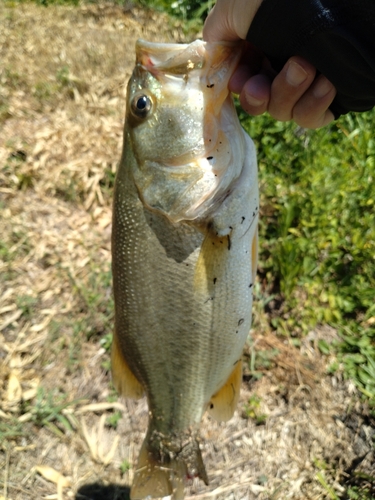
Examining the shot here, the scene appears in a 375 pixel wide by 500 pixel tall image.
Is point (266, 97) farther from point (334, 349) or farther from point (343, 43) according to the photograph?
point (334, 349)

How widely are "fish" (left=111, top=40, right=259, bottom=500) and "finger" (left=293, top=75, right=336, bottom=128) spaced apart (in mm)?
278

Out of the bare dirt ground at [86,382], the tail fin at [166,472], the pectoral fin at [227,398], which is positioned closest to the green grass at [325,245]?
the bare dirt ground at [86,382]

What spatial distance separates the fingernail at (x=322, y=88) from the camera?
1.64 meters

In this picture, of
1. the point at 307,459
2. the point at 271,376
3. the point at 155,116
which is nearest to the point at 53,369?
the point at 271,376

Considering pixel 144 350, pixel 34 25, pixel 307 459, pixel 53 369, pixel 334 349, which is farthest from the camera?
pixel 34 25

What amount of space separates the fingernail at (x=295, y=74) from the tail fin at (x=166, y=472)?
5.29 feet

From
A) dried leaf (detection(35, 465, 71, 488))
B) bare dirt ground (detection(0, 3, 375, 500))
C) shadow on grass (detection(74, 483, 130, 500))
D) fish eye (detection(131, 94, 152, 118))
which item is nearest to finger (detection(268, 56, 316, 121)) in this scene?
fish eye (detection(131, 94, 152, 118))

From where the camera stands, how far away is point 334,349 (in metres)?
3.07

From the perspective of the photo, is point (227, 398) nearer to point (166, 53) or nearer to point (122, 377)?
point (122, 377)

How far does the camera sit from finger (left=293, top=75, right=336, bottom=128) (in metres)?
1.65

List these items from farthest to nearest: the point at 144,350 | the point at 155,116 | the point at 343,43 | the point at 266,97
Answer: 1. the point at 144,350
2. the point at 266,97
3. the point at 155,116
4. the point at 343,43

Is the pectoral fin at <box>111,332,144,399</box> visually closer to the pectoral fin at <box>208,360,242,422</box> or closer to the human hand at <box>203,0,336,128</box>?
the pectoral fin at <box>208,360,242,422</box>

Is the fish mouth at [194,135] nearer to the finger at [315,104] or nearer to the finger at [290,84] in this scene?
the finger at [290,84]

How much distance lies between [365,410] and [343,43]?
2.37 metres
